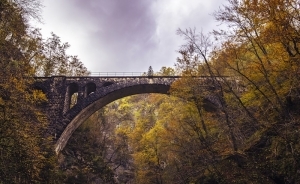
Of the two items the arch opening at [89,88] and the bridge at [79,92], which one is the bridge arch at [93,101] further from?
the arch opening at [89,88]

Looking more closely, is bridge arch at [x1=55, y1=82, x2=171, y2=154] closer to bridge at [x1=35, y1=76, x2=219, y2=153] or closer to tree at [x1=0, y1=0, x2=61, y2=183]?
bridge at [x1=35, y1=76, x2=219, y2=153]

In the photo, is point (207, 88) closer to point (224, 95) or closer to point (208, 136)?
point (224, 95)

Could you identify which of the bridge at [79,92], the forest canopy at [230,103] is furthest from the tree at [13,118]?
the bridge at [79,92]

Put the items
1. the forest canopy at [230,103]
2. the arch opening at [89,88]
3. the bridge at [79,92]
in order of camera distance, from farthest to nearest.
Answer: the arch opening at [89,88] < the bridge at [79,92] < the forest canopy at [230,103]

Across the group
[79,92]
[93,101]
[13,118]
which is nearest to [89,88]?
[79,92]

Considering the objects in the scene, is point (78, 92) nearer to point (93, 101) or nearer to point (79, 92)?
point (79, 92)

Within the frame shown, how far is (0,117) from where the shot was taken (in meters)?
9.70

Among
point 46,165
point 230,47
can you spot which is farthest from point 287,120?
point 46,165

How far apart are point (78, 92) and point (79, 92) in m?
0.09

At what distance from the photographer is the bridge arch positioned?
69.7 feet

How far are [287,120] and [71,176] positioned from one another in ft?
55.3

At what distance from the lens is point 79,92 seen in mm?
22500

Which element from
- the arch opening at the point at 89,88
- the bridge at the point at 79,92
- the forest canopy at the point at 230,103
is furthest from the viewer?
the arch opening at the point at 89,88

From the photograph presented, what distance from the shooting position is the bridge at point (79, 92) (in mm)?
21141
